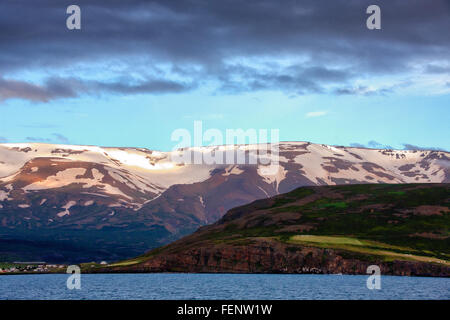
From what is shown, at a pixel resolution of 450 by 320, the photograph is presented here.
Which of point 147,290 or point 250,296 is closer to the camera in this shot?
point 250,296
